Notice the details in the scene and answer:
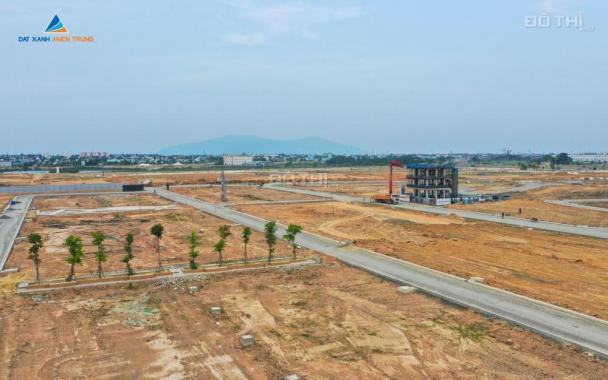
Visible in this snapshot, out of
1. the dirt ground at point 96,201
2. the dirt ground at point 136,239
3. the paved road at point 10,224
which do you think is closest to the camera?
the dirt ground at point 136,239

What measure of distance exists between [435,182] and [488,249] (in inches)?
1324

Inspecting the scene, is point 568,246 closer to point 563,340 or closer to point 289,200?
point 563,340

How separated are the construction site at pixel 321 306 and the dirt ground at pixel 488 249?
0.18 meters

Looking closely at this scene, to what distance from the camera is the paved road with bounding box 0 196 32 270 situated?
34.8 metres

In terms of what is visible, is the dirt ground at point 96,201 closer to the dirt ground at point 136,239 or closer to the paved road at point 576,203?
the dirt ground at point 136,239

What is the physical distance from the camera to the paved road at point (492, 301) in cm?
1750

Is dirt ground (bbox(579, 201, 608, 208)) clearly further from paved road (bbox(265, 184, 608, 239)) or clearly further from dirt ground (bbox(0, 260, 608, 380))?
dirt ground (bbox(0, 260, 608, 380))

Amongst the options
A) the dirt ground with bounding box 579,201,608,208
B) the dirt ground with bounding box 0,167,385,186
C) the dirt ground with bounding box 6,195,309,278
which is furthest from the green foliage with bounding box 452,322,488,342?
the dirt ground with bounding box 0,167,385,186

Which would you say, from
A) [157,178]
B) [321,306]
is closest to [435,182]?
[321,306]

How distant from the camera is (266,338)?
58.1 feet

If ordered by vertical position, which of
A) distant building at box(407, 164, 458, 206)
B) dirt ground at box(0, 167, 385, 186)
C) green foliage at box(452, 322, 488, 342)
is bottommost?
green foliage at box(452, 322, 488, 342)

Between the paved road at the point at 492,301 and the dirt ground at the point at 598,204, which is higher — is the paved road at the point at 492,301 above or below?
above

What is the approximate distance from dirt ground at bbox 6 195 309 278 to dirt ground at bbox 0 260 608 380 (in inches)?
265

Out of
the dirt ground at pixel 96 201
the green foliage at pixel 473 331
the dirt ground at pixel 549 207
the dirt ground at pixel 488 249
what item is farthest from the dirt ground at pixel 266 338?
the dirt ground at pixel 96 201
